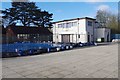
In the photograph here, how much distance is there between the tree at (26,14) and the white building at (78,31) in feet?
34.1

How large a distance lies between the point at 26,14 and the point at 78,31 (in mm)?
19285

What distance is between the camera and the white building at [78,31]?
115 ft

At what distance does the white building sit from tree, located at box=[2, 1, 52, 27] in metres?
10.4

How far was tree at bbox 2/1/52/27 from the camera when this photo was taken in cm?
4675

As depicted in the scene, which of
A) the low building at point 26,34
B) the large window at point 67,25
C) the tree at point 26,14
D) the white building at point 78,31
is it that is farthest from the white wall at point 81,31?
the tree at point 26,14

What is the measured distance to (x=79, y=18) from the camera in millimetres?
35594

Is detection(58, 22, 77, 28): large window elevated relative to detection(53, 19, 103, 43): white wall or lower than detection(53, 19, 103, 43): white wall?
elevated

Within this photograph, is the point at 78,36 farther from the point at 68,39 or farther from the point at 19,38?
the point at 19,38

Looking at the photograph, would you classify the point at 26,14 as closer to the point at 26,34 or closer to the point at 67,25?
the point at 26,34

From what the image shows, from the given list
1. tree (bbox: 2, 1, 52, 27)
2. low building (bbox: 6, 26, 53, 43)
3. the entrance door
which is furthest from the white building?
tree (bbox: 2, 1, 52, 27)

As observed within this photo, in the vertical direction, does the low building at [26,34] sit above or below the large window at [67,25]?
below

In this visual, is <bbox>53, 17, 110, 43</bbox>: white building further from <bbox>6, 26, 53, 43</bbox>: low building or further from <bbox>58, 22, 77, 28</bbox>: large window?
<bbox>6, 26, 53, 43</bbox>: low building

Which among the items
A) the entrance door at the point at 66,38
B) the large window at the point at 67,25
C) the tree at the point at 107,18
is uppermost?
the tree at the point at 107,18

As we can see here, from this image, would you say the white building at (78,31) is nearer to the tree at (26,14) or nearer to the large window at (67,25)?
the large window at (67,25)
